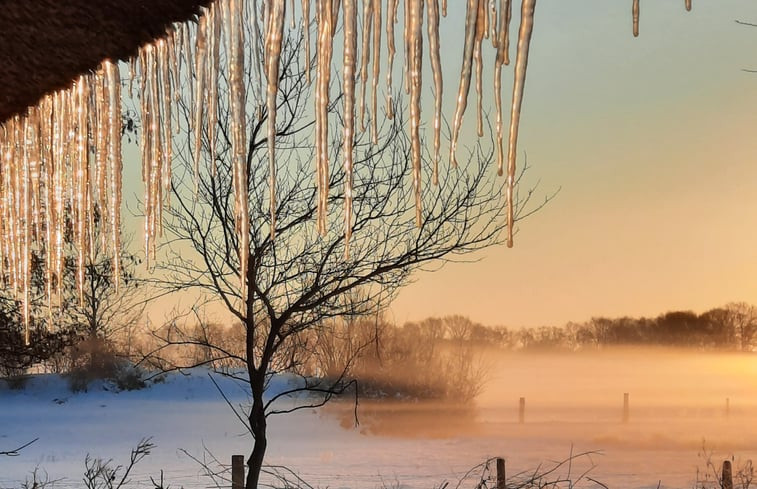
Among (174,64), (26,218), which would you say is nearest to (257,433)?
(26,218)

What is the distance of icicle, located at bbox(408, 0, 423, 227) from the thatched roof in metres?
0.41

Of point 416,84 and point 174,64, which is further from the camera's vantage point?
point 174,64

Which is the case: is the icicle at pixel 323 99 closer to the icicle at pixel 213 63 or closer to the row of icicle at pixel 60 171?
the icicle at pixel 213 63

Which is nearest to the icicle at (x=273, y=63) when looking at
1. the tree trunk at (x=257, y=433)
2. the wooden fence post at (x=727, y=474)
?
the tree trunk at (x=257, y=433)

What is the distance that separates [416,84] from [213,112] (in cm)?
37

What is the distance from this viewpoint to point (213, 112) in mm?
1132

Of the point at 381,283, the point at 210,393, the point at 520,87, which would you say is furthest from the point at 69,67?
the point at 210,393

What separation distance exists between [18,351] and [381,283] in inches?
125

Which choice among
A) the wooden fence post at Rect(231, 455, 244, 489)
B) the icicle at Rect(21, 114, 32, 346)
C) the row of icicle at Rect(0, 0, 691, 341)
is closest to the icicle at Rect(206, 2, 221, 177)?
the row of icicle at Rect(0, 0, 691, 341)

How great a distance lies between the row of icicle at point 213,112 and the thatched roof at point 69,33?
3cm

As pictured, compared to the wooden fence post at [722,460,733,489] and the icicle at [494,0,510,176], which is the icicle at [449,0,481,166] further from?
the wooden fence post at [722,460,733,489]

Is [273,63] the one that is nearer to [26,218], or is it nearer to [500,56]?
[500,56]

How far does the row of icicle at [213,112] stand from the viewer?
2.86 feet

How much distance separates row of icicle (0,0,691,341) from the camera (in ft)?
2.86
